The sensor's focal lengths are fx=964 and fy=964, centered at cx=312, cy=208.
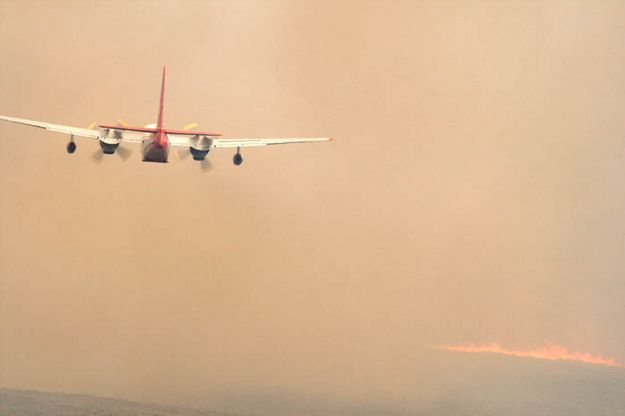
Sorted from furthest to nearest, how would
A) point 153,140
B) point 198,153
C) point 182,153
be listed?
point 182,153
point 198,153
point 153,140

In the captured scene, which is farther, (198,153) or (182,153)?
(182,153)

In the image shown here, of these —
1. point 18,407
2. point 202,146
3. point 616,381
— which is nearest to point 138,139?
point 202,146

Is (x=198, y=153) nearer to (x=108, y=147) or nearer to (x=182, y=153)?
(x=182, y=153)

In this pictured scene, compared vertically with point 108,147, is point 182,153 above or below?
above

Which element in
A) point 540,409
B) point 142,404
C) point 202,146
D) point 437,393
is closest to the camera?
point 202,146

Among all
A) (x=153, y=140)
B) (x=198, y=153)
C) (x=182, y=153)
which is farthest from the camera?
(x=182, y=153)

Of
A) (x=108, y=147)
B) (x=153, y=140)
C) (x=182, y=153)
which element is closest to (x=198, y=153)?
(x=182, y=153)

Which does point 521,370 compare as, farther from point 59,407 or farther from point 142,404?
point 59,407

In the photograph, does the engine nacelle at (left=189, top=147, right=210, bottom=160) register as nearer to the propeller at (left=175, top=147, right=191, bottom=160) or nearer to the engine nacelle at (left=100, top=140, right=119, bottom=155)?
the propeller at (left=175, top=147, right=191, bottom=160)

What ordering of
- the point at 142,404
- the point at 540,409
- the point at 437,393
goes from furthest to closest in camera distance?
the point at 142,404, the point at 540,409, the point at 437,393

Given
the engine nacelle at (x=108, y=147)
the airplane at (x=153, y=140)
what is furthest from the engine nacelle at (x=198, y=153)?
the engine nacelle at (x=108, y=147)

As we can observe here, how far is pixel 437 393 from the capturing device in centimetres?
12975

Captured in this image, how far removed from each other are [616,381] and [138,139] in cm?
10610

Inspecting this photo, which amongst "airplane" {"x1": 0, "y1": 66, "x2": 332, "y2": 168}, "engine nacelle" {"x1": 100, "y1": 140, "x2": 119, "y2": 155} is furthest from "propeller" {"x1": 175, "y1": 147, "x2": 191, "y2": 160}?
"engine nacelle" {"x1": 100, "y1": 140, "x2": 119, "y2": 155}
